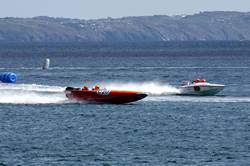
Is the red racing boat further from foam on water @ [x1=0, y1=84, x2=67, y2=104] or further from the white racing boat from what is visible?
the white racing boat

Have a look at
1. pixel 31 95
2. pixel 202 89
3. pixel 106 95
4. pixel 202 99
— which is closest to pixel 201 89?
pixel 202 89

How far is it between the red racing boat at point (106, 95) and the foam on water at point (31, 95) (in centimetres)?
257

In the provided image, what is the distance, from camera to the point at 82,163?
165 feet

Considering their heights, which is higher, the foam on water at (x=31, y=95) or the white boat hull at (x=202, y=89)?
the white boat hull at (x=202, y=89)

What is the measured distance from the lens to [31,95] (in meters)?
81.4

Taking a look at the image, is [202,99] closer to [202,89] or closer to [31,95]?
[202,89]

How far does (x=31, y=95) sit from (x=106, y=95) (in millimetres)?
Result: 7549

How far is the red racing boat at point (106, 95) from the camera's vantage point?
252 ft

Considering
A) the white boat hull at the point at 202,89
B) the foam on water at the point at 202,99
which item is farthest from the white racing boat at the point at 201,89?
the foam on water at the point at 202,99

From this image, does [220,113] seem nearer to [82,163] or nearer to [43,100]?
[43,100]

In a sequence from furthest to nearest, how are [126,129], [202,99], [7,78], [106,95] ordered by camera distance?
1. [7,78]
2. [202,99]
3. [106,95]
4. [126,129]

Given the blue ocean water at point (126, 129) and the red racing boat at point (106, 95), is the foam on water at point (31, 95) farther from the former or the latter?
the red racing boat at point (106, 95)

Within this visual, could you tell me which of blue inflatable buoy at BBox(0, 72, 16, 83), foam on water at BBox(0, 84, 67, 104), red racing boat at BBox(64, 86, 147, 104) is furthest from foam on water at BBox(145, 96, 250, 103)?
blue inflatable buoy at BBox(0, 72, 16, 83)

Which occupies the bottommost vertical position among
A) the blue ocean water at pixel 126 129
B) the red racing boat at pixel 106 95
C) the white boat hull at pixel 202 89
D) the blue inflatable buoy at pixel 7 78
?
the blue ocean water at pixel 126 129
